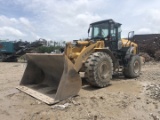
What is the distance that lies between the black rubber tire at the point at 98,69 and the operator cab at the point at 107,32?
132 cm

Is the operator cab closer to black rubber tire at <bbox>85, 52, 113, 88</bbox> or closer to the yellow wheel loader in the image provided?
the yellow wheel loader

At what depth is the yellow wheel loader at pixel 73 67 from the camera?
5837 millimetres

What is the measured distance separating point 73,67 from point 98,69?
1.06 meters

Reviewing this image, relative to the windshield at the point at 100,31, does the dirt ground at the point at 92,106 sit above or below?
below

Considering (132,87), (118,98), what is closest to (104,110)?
(118,98)

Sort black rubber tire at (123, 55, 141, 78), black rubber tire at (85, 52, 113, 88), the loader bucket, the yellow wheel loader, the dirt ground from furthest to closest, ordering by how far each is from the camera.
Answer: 1. black rubber tire at (123, 55, 141, 78)
2. black rubber tire at (85, 52, 113, 88)
3. the yellow wheel loader
4. the loader bucket
5. the dirt ground

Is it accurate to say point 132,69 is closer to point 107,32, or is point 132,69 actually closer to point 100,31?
point 107,32

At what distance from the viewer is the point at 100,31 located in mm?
8445

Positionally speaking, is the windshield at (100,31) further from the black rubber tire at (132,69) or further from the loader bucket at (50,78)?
the loader bucket at (50,78)

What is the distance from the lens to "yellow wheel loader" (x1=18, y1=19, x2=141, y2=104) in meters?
5.84

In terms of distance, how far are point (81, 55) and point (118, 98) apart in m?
1.63

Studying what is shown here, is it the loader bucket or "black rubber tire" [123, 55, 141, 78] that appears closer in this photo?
Result: the loader bucket

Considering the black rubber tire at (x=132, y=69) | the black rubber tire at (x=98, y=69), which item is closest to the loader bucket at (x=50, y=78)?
the black rubber tire at (x=98, y=69)

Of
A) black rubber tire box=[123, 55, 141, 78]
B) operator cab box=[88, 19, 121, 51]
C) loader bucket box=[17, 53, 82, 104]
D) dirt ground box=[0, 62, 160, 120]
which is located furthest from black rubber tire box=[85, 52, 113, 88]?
black rubber tire box=[123, 55, 141, 78]
